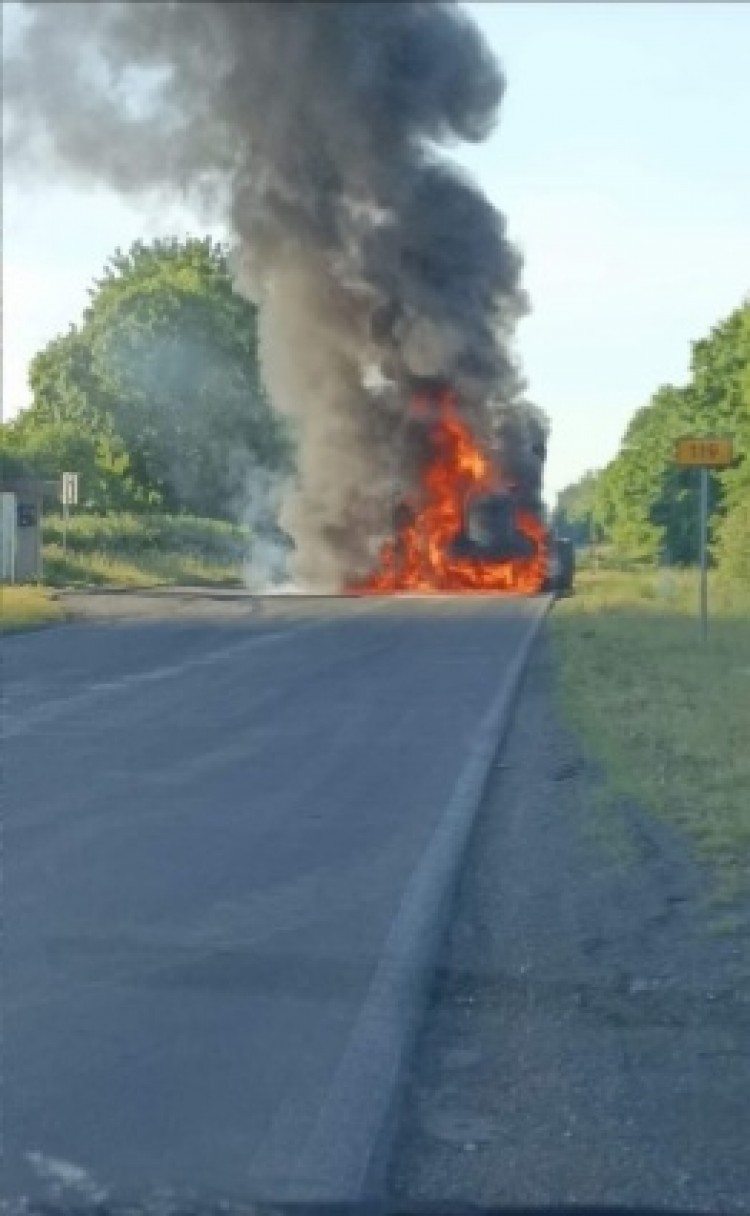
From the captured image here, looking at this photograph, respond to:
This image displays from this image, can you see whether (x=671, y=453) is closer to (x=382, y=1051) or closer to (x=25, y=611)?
(x=25, y=611)

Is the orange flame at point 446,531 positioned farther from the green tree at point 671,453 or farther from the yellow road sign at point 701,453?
the yellow road sign at point 701,453

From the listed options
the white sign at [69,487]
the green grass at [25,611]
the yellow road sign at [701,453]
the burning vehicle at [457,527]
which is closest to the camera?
the yellow road sign at [701,453]

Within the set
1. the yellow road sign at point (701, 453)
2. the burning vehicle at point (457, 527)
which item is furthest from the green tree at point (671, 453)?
the yellow road sign at point (701, 453)

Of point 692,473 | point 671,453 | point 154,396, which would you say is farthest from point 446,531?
point 692,473

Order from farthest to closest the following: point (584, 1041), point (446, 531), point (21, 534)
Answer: point (446, 531) < point (21, 534) < point (584, 1041)

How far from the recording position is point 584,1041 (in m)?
6.72

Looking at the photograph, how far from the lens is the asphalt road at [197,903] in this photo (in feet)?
18.3

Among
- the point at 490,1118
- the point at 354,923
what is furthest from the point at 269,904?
the point at 490,1118

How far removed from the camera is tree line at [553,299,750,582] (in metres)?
49.8

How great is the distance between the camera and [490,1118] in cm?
588

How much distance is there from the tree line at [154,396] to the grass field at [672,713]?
1990 cm

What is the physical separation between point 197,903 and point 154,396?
154 ft

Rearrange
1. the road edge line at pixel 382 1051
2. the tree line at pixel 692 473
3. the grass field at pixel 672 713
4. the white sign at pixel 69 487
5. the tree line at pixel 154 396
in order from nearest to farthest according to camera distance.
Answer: the road edge line at pixel 382 1051 → the grass field at pixel 672 713 → the white sign at pixel 69 487 → the tree line at pixel 692 473 → the tree line at pixel 154 396

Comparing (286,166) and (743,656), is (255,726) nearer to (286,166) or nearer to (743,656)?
(743,656)
